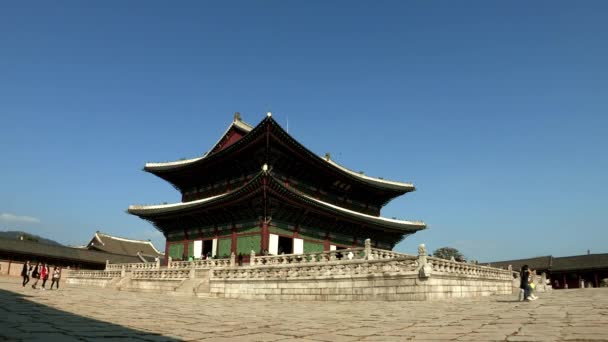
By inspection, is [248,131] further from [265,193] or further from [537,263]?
[537,263]

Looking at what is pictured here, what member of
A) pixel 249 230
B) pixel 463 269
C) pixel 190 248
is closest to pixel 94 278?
pixel 190 248

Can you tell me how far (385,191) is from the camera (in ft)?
121

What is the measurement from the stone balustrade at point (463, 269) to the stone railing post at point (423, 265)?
450 millimetres

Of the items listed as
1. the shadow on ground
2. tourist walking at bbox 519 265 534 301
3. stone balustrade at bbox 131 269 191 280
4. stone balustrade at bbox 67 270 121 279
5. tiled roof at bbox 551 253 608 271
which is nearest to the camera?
A: the shadow on ground

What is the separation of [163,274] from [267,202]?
24.5 ft

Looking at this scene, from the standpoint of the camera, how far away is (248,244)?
27.3m

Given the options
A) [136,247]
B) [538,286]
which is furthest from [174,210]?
[136,247]

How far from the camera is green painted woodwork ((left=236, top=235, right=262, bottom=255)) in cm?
2648

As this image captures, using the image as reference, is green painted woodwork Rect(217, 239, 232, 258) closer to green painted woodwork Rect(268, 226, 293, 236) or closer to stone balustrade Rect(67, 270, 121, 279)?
green painted woodwork Rect(268, 226, 293, 236)

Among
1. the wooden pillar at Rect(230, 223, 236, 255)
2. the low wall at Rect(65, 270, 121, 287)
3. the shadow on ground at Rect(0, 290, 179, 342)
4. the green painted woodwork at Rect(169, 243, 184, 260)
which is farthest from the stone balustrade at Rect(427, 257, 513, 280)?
the low wall at Rect(65, 270, 121, 287)

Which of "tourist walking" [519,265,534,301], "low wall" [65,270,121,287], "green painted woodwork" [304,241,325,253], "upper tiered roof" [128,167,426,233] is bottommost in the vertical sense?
"low wall" [65,270,121,287]

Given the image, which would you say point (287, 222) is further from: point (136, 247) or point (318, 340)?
point (136, 247)

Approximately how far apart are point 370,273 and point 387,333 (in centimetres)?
973

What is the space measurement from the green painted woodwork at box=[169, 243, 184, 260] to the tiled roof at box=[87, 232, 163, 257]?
2344cm
